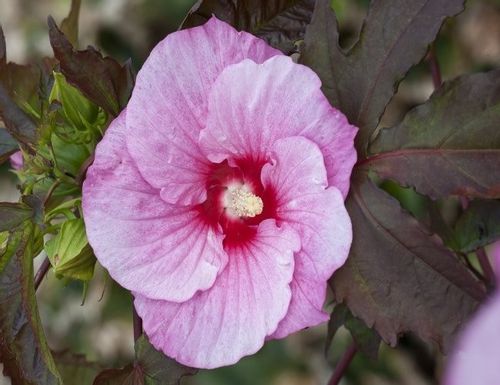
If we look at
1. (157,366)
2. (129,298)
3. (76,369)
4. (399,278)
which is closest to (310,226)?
(399,278)

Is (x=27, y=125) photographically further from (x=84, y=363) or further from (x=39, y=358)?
(x=84, y=363)

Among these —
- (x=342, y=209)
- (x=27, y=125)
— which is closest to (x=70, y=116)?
(x=27, y=125)

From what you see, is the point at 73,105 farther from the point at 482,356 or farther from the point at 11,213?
the point at 482,356

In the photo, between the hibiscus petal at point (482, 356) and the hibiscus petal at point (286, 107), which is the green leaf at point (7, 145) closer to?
the hibiscus petal at point (286, 107)

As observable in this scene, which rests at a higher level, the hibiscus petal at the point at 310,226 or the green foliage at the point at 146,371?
the hibiscus petal at the point at 310,226

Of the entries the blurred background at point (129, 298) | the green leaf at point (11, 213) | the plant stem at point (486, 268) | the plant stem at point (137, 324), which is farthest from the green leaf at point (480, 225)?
the blurred background at point (129, 298)

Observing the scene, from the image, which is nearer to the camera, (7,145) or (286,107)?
(286,107)
